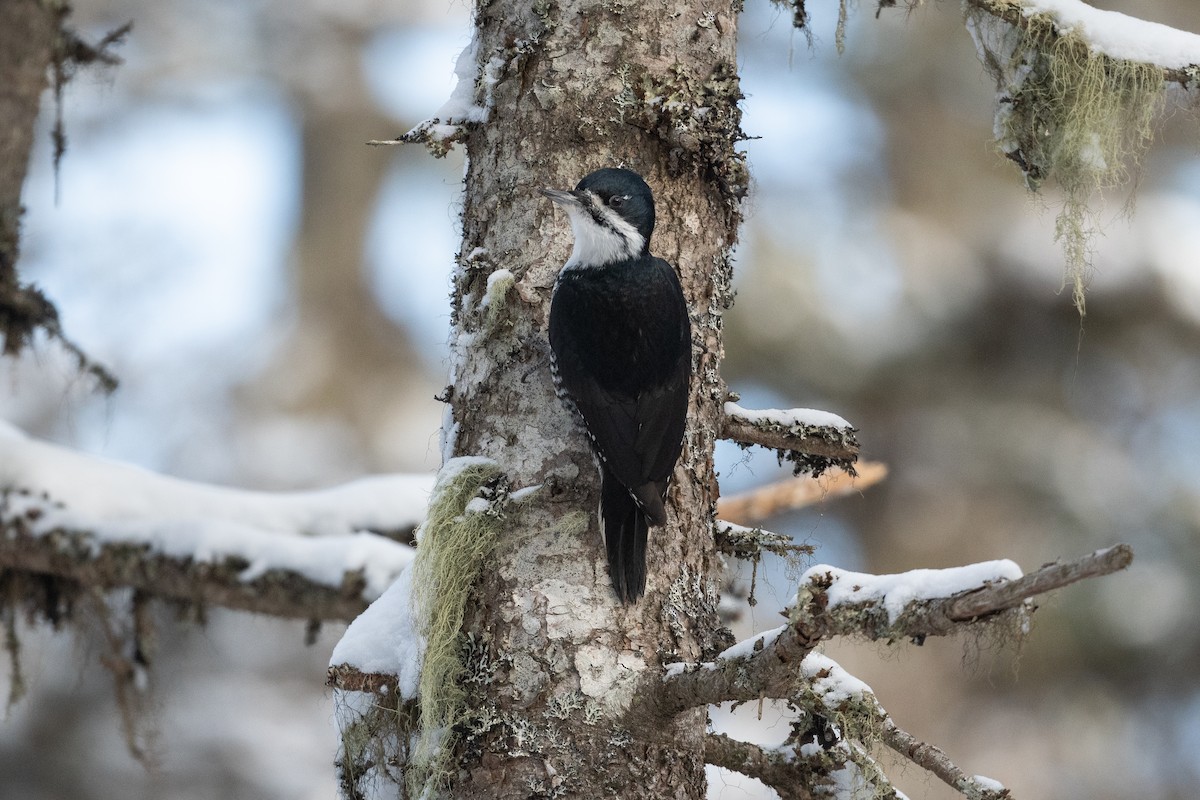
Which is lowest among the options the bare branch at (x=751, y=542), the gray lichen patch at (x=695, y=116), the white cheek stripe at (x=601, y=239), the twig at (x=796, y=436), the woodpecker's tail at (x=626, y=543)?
the woodpecker's tail at (x=626, y=543)

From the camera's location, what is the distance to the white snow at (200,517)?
4.39m

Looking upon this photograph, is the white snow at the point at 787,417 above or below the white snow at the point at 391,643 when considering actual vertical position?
above

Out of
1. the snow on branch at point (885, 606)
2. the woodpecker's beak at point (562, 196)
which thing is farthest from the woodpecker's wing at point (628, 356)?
the snow on branch at point (885, 606)

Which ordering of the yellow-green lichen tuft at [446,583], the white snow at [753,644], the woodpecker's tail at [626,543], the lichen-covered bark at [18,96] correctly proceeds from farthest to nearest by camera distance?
1. the lichen-covered bark at [18,96]
2. the woodpecker's tail at [626,543]
3. the yellow-green lichen tuft at [446,583]
4. the white snow at [753,644]

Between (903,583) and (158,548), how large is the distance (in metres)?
3.26

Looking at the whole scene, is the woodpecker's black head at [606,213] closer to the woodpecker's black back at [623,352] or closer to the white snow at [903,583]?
the woodpecker's black back at [623,352]

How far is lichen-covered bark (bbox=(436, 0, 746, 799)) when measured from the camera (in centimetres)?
245

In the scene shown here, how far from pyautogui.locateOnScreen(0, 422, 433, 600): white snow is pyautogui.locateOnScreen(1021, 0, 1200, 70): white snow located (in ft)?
8.40

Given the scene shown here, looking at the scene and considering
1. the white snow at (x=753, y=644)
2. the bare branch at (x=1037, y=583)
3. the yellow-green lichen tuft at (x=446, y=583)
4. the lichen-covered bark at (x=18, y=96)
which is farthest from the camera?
the lichen-covered bark at (x=18, y=96)

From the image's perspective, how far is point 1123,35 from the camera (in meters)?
2.86

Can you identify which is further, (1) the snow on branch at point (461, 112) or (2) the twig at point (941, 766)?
(1) the snow on branch at point (461, 112)

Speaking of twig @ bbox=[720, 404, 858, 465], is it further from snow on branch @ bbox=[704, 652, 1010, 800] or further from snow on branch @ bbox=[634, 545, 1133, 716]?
snow on branch @ bbox=[634, 545, 1133, 716]

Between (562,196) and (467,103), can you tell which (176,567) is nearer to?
(467,103)

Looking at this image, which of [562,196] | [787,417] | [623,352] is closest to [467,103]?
[562,196]
